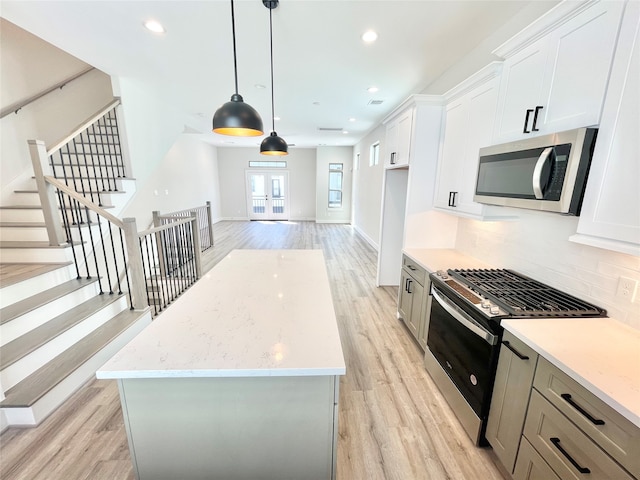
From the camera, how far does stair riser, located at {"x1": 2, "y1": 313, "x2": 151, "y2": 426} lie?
177cm

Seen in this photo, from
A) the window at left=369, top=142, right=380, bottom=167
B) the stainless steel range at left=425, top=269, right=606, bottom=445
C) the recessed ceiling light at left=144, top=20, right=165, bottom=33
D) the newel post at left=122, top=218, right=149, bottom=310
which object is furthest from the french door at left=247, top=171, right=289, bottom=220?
the stainless steel range at left=425, top=269, right=606, bottom=445

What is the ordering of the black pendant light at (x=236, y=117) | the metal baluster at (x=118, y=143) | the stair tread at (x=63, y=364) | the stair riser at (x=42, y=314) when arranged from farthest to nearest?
the metal baluster at (x=118, y=143)
the stair riser at (x=42, y=314)
the stair tread at (x=63, y=364)
the black pendant light at (x=236, y=117)

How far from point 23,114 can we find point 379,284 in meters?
5.79

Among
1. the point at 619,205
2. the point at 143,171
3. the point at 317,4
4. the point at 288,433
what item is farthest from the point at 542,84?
the point at 143,171

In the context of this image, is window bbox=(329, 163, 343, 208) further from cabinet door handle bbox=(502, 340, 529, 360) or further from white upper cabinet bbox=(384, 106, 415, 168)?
cabinet door handle bbox=(502, 340, 529, 360)

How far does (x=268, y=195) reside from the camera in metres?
10.8

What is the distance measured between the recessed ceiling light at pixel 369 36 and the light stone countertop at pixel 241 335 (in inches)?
91.1

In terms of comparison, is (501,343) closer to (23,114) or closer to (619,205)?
(619,205)

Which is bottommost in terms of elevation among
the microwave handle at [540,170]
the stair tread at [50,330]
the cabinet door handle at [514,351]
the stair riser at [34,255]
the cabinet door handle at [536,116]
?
the stair tread at [50,330]

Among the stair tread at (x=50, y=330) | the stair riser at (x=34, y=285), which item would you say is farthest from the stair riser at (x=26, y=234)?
the stair tread at (x=50, y=330)

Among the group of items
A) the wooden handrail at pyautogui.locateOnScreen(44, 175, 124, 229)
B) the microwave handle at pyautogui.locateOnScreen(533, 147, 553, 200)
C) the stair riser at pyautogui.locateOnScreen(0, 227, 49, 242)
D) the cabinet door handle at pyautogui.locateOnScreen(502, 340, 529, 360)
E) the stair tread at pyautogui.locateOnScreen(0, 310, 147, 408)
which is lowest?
the stair tread at pyautogui.locateOnScreen(0, 310, 147, 408)

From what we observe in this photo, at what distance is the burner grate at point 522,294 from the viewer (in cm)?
145

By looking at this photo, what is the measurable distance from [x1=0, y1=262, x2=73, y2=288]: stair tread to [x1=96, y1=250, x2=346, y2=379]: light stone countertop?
1.88m

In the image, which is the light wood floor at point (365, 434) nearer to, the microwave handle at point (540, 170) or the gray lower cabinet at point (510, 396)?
the gray lower cabinet at point (510, 396)
